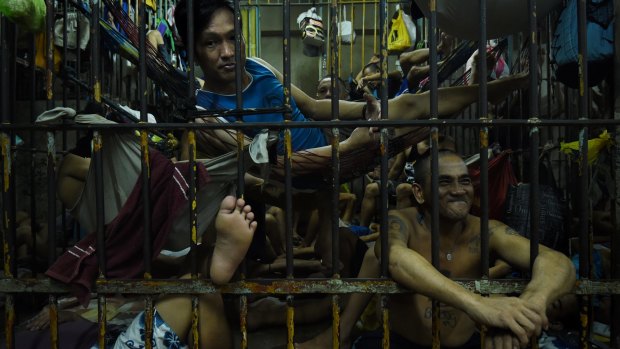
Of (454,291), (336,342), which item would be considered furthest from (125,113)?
(454,291)

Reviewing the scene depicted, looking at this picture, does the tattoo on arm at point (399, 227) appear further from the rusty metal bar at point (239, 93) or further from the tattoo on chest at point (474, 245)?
the rusty metal bar at point (239, 93)

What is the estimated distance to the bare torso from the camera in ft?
7.91

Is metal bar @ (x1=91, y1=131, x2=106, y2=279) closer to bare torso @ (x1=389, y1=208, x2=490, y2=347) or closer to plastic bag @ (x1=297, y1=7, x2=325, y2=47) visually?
bare torso @ (x1=389, y1=208, x2=490, y2=347)

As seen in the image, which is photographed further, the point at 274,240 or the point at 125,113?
the point at 274,240

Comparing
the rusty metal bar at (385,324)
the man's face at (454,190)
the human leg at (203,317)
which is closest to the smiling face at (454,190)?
the man's face at (454,190)

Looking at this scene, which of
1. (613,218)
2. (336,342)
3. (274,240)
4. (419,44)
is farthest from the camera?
(419,44)

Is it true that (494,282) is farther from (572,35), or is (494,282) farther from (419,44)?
(419,44)

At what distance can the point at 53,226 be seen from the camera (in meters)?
2.00

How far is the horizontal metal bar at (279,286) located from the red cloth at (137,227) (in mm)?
75

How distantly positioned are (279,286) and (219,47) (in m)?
1.32

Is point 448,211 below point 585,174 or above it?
below

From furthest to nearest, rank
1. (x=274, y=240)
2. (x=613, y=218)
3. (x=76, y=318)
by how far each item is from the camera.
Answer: (x=274, y=240), (x=76, y=318), (x=613, y=218)

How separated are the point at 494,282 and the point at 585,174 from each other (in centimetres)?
54

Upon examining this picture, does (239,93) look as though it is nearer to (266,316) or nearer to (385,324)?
(385,324)
